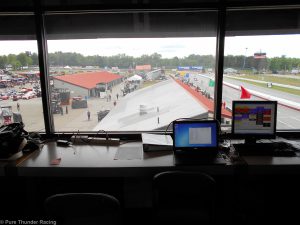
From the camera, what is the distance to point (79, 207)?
3.94 feet

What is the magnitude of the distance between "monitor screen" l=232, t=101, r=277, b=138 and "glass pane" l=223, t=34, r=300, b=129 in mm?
263

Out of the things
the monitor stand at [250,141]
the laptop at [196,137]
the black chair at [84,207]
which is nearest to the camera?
the black chair at [84,207]

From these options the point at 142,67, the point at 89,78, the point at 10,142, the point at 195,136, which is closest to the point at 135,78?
the point at 142,67

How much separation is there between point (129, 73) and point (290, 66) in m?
1.78

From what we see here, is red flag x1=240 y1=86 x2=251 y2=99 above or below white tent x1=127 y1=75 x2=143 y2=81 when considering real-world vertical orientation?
below

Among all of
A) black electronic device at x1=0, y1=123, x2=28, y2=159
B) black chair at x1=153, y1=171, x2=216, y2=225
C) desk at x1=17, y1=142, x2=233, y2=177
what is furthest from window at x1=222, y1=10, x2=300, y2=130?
black electronic device at x1=0, y1=123, x2=28, y2=159

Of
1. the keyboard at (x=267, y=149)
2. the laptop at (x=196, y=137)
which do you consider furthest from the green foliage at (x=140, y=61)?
the keyboard at (x=267, y=149)

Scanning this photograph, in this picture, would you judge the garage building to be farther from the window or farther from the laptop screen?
the window

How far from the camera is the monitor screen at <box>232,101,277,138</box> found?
2.21 metres

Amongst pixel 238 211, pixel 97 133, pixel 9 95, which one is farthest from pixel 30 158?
pixel 238 211

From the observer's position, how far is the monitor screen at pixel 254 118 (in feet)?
7.27

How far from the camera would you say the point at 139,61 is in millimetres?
2541

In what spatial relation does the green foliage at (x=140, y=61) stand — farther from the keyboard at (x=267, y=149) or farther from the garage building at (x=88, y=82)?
the keyboard at (x=267, y=149)

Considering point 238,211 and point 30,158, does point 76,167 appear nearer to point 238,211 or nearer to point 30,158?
point 30,158
